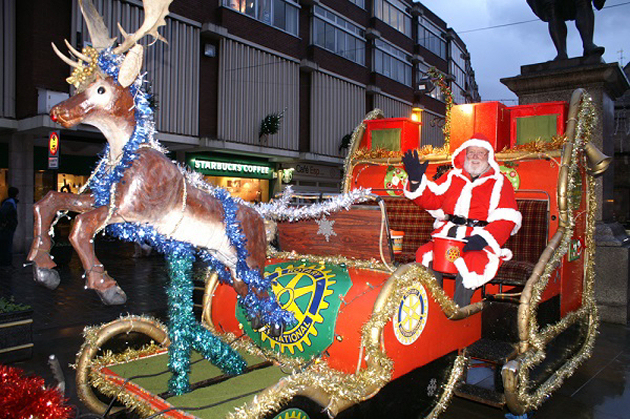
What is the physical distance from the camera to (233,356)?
9.68 feet

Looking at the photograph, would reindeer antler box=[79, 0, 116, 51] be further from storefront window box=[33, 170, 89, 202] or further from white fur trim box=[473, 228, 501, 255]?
storefront window box=[33, 170, 89, 202]

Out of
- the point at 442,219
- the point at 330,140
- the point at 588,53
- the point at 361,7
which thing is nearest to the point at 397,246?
the point at 442,219

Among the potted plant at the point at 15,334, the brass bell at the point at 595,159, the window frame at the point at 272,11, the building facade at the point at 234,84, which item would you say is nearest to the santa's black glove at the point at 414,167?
the brass bell at the point at 595,159

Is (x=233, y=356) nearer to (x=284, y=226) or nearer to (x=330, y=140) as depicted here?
(x=284, y=226)

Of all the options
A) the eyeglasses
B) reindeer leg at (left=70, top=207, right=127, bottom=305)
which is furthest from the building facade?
reindeer leg at (left=70, top=207, right=127, bottom=305)

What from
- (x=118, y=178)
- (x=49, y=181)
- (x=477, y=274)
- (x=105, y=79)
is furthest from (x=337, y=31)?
(x=118, y=178)

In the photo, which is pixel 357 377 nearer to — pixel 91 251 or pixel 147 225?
pixel 147 225

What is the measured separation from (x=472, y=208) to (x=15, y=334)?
482 centimetres

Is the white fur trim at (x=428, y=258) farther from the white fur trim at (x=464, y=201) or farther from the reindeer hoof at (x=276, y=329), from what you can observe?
the reindeer hoof at (x=276, y=329)

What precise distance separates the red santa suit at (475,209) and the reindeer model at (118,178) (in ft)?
7.06

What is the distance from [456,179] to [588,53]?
15.2ft

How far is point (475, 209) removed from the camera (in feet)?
12.6

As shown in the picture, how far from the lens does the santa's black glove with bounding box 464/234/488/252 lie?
141 inches

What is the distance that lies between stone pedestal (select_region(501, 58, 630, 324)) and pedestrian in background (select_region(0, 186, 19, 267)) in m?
10.6
